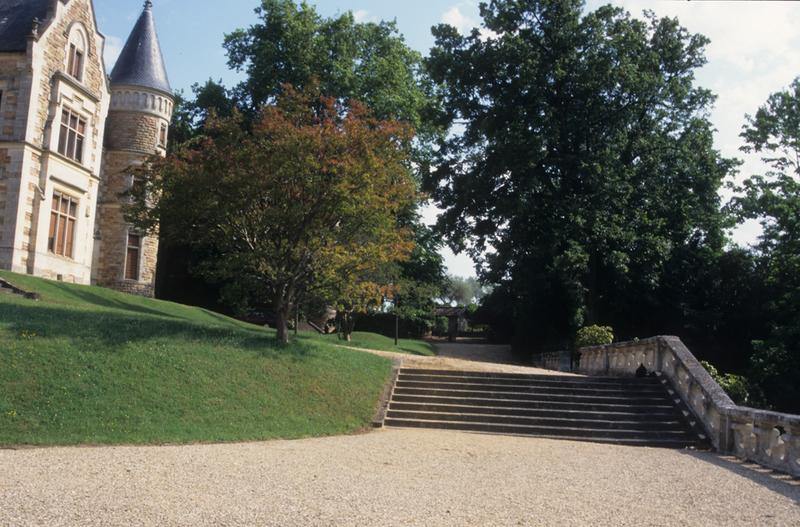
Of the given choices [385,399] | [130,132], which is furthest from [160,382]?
[130,132]

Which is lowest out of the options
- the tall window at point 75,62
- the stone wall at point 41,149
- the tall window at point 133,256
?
the tall window at point 133,256

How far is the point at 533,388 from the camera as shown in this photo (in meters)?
18.3

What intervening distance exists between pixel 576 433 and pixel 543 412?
1312 millimetres

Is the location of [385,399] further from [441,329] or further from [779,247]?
[441,329]

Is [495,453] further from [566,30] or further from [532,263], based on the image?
[566,30]

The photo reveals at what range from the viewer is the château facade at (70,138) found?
2606 centimetres

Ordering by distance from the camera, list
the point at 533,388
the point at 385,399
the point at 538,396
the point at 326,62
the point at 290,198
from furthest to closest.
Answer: the point at 326,62, the point at 533,388, the point at 290,198, the point at 538,396, the point at 385,399

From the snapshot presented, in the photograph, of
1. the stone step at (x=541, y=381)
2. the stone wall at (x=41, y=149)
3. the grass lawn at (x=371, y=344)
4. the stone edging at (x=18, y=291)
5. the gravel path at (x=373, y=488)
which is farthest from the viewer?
the grass lawn at (x=371, y=344)

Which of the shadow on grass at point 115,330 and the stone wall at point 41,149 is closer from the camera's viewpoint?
the shadow on grass at point 115,330

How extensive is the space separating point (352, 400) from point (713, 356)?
86.1 ft

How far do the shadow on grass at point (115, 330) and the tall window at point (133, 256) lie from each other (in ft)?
57.1

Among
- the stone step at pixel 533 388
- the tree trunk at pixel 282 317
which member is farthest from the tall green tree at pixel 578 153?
the tree trunk at pixel 282 317

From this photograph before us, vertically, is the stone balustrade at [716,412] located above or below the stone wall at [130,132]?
below

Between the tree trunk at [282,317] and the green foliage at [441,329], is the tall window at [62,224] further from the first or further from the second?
the green foliage at [441,329]
